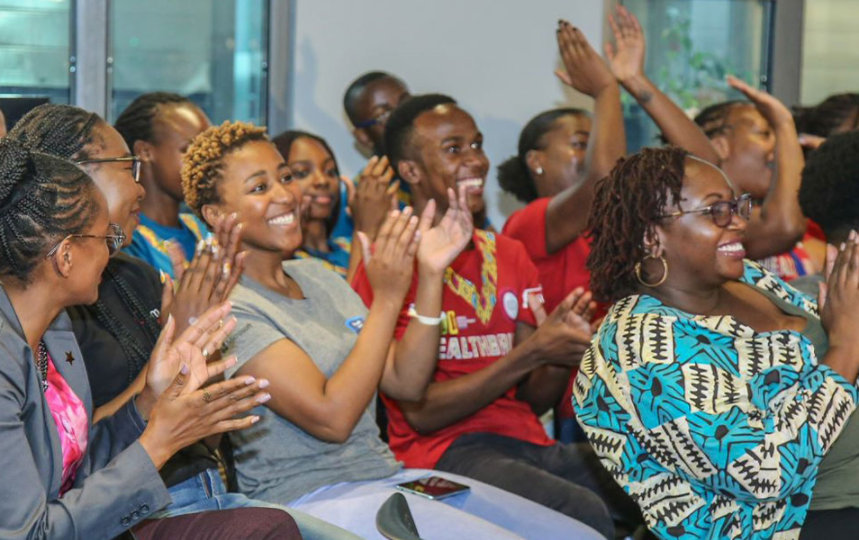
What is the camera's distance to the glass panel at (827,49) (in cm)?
629

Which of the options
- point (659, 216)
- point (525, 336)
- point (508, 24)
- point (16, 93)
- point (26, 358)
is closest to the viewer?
point (26, 358)

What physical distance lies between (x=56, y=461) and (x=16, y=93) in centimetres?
284

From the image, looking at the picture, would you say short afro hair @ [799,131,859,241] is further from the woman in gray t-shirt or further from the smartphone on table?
the smartphone on table

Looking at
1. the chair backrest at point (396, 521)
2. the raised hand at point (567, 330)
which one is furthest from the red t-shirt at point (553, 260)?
the chair backrest at point (396, 521)

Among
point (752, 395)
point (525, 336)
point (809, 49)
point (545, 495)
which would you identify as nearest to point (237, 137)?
point (525, 336)

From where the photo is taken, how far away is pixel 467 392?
3084 millimetres

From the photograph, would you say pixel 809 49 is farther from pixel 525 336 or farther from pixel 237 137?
pixel 237 137

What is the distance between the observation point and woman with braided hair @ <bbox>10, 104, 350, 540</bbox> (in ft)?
7.87

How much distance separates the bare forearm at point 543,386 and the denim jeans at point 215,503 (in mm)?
1152

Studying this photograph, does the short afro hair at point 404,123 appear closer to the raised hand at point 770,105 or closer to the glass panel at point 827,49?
the raised hand at point 770,105

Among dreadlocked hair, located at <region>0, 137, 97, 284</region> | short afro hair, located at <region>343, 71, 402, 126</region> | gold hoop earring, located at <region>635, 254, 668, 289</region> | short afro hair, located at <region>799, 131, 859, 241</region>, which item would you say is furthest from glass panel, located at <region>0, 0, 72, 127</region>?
short afro hair, located at <region>799, 131, 859, 241</region>

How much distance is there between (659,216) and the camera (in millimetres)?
2551

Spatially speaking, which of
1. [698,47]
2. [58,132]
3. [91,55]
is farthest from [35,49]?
[698,47]

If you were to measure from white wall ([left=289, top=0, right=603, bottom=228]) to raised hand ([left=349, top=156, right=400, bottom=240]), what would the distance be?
1.27 meters
